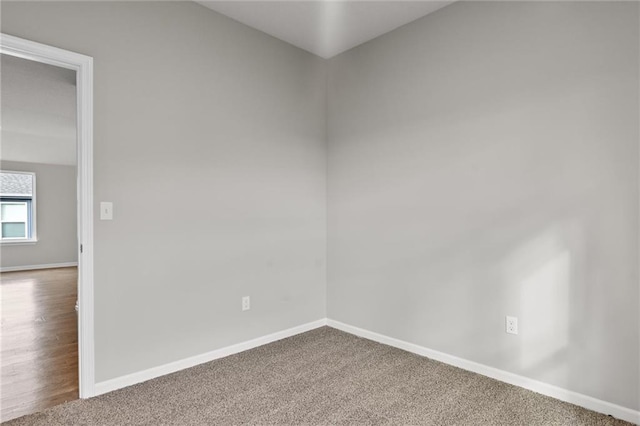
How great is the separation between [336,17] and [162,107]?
4.98 feet

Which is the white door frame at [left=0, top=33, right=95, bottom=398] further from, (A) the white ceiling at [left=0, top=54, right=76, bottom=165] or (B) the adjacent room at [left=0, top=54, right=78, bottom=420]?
(A) the white ceiling at [left=0, top=54, right=76, bottom=165]

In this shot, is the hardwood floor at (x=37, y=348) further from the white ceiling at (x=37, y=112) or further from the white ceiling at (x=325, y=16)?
the white ceiling at (x=325, y=16)

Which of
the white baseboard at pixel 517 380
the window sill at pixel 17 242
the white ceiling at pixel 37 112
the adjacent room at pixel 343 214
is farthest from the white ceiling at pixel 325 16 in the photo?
the window sill at pixel 17 242

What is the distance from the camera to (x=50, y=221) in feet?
26.1

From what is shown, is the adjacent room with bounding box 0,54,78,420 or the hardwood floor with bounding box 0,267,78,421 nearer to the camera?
the hardwood floor with bounding box 0,267,78,421

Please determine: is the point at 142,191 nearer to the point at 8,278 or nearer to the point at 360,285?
the point at 360,285

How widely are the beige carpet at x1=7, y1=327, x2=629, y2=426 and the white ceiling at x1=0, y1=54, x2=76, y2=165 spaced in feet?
9.36

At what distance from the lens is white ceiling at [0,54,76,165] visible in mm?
3482

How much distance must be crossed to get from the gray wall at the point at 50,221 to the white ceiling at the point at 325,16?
719 centimetres

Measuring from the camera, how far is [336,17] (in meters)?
2.89

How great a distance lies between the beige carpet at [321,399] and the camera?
198cm

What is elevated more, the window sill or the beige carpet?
the window sill

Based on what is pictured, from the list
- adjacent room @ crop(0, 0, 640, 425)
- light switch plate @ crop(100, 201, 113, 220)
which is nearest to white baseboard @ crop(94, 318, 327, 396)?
adjacent room @ crop(0, 0, 640, 425)

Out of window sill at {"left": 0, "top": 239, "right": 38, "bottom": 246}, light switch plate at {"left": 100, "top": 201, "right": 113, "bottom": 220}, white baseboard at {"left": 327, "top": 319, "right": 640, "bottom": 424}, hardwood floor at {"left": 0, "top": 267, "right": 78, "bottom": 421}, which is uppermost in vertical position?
light switch plate at {"left": 100, "top": 201, "right": 113, "bottom": 220}
